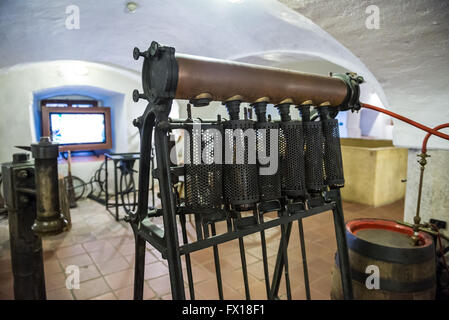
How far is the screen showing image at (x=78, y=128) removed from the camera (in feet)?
19.5

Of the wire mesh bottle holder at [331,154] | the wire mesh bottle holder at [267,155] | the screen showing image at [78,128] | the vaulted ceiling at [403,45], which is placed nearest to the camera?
the wire mesh bottle holder at [267,155]

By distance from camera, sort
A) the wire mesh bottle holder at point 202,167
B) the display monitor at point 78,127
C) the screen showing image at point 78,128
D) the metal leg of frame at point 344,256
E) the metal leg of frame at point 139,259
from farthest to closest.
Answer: the screen showing image at point 78,128, the display monitor at point 78,127, the metal leg of frame at point 344,256, the metal leg of frame at point 139,259, the wire mesh bottle holder at point 202,167

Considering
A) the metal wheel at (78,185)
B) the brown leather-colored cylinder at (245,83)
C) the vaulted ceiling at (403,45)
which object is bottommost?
the metal wheel at (78,185)

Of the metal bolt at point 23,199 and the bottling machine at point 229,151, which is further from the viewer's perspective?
the metal bolt at point 23,199

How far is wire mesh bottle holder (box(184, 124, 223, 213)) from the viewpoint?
0.97 meters

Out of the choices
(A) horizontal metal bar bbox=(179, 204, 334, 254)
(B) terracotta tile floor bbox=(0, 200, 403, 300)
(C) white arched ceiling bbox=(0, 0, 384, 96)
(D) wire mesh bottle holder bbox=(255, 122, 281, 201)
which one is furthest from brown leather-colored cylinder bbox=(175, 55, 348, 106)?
(B) terracotta tile floor bbox=(0, 200, 403, 300)

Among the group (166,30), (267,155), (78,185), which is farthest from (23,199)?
(78,185)

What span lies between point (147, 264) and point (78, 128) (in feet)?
14.2

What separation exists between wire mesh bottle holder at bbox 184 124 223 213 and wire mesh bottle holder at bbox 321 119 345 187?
0.55m

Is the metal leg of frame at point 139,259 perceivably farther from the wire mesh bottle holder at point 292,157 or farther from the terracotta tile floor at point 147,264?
the terracotta tile floor at point 147,264

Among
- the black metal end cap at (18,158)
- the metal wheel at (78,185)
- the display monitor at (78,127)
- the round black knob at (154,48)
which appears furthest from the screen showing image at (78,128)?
the round black knob at (154,48)

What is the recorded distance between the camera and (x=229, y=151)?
1.02 m
